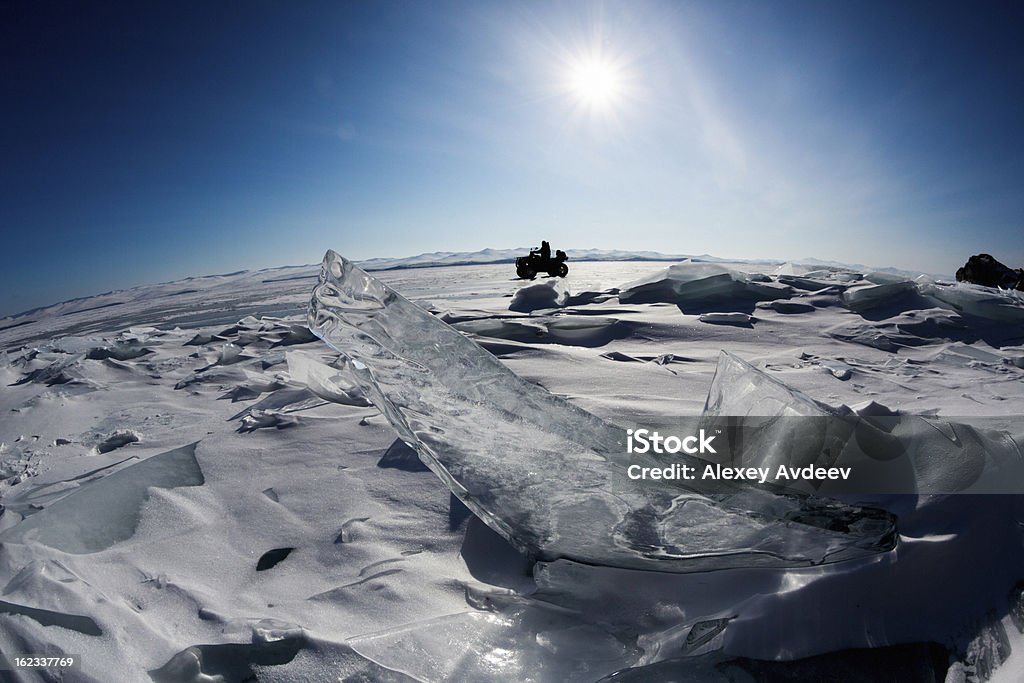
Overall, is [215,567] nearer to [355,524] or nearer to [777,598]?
[355,524]

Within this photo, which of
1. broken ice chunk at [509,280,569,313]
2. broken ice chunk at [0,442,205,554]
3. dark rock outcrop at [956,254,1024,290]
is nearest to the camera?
broken ice chunk at [0,442,205,554]

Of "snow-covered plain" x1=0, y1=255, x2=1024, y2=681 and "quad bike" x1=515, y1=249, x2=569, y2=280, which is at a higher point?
"quad bike" x1=515, y1=249, x2=569, y2=280

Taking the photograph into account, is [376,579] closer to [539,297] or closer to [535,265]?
[539,297]

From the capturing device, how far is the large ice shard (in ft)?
2.53

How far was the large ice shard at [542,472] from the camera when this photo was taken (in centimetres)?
77

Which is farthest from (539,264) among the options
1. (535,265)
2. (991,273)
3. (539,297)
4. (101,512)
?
(101,512)

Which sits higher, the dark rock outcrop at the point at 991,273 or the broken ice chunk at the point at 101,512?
the dark rock outcrop at the point at 991,273

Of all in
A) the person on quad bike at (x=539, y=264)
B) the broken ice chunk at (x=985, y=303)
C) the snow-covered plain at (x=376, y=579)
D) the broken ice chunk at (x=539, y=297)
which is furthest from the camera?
the person on quad bike at (x=539, y=264)

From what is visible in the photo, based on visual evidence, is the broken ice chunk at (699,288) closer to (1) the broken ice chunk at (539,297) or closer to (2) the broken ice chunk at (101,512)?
(1) the broken ice chunk at (539,297)

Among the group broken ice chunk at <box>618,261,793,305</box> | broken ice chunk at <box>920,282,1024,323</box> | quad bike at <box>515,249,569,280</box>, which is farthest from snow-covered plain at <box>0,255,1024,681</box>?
quad bike at <box>515,249,569,280</box>

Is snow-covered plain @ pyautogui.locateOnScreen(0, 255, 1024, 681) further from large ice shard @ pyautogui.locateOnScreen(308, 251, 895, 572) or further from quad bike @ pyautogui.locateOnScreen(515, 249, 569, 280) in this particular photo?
quad bike @ pyautogui.locateOnScreen(515, 249, 569, 280)

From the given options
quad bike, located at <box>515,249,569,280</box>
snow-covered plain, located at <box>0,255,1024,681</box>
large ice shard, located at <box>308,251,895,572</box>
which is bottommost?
snow-covered plain, located at <box>0,255,1024,681</box>

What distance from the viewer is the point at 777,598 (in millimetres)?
724

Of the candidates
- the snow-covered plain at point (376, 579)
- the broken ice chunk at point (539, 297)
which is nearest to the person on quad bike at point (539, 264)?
the broken ice chunk at point (539, 297)
